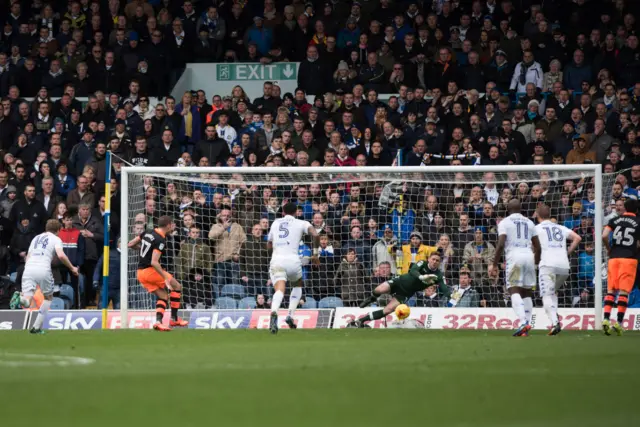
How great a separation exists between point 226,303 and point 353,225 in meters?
2.64

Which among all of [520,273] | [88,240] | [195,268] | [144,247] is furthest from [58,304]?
[520,273]

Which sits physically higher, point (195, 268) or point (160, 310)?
point (195, 268)

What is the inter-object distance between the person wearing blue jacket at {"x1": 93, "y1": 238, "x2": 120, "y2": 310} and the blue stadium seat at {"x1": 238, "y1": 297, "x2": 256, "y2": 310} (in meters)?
2.39

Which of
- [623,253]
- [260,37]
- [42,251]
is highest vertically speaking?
[260,37]

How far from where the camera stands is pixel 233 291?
20.5 meters

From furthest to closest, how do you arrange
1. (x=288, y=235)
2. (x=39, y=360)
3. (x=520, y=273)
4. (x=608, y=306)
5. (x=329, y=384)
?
(x=288, y=235), (x=608, y=306), (x=520, y=273), (x=39, y=360), (x=329, y=384)

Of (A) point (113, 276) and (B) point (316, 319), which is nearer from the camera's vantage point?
(B) point (316, 319)

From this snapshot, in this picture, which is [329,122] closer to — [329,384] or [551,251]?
[551,251]

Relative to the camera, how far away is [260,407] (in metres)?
7.83

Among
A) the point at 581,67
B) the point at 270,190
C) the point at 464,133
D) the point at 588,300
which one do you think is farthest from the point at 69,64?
the point at 588,300

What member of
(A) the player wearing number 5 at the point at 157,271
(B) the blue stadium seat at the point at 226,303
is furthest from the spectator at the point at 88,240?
(A) the player wearing number 5 at the point at 157,271

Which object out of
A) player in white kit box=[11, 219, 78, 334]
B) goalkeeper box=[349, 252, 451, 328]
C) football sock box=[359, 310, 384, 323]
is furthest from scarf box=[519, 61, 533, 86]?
player in white kit box=[11, 219, 78, 334]

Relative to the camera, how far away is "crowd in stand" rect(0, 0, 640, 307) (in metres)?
20.4

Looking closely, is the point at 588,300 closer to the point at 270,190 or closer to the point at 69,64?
the point at 270,190
